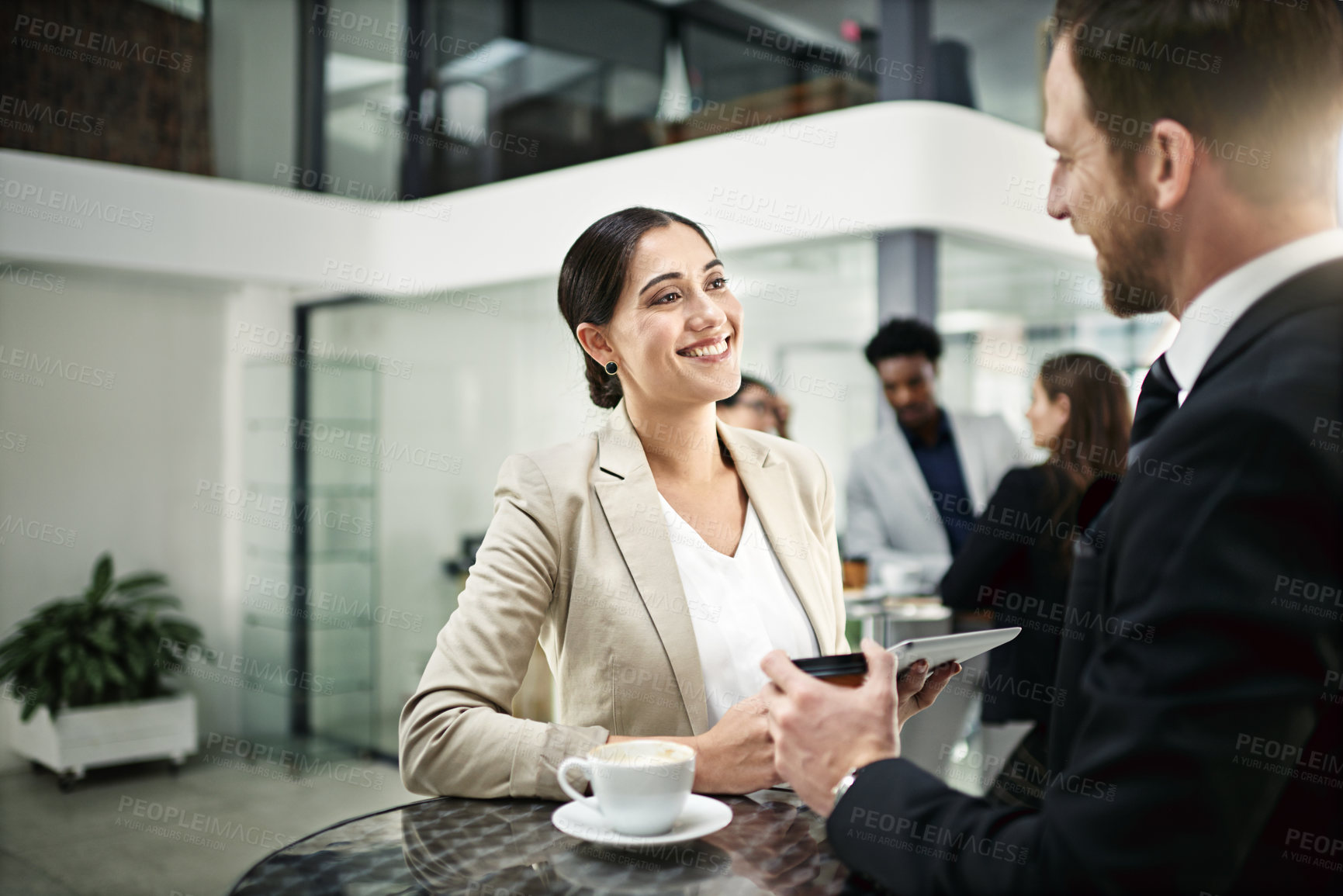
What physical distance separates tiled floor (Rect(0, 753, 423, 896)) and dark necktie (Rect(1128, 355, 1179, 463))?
4.12 m

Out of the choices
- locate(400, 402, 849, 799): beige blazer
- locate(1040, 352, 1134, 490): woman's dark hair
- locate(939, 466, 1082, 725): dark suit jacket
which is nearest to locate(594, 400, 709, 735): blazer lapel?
locate(400, 402, 849, 799): beige blazer

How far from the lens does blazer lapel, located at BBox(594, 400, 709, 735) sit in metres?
1.49

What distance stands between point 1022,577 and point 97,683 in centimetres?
454

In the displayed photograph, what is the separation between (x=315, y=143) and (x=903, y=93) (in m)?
3.89

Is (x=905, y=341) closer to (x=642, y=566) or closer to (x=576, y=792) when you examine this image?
(x=642, y=566)

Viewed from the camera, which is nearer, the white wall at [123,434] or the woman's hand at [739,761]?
the woman's hand at [739,761]

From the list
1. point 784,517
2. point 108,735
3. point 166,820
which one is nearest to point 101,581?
point 108,735

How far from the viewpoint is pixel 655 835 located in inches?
40.1

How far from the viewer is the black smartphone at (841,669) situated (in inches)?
38.5

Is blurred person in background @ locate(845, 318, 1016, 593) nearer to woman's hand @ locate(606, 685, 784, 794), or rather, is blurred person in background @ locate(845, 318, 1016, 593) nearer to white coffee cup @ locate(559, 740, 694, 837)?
woman's hand @ locate(606, 685, 784, 794)

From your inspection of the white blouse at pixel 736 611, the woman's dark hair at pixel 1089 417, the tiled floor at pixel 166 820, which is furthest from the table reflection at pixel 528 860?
the tiled floor at pixel 166 820

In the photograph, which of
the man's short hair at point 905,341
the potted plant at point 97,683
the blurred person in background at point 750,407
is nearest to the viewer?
the blurred person in background at point 750,407

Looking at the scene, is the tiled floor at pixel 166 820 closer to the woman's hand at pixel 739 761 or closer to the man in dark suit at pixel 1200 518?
the woman's hand at pixel 739 761

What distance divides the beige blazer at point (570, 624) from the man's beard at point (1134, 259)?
791 millimetres
